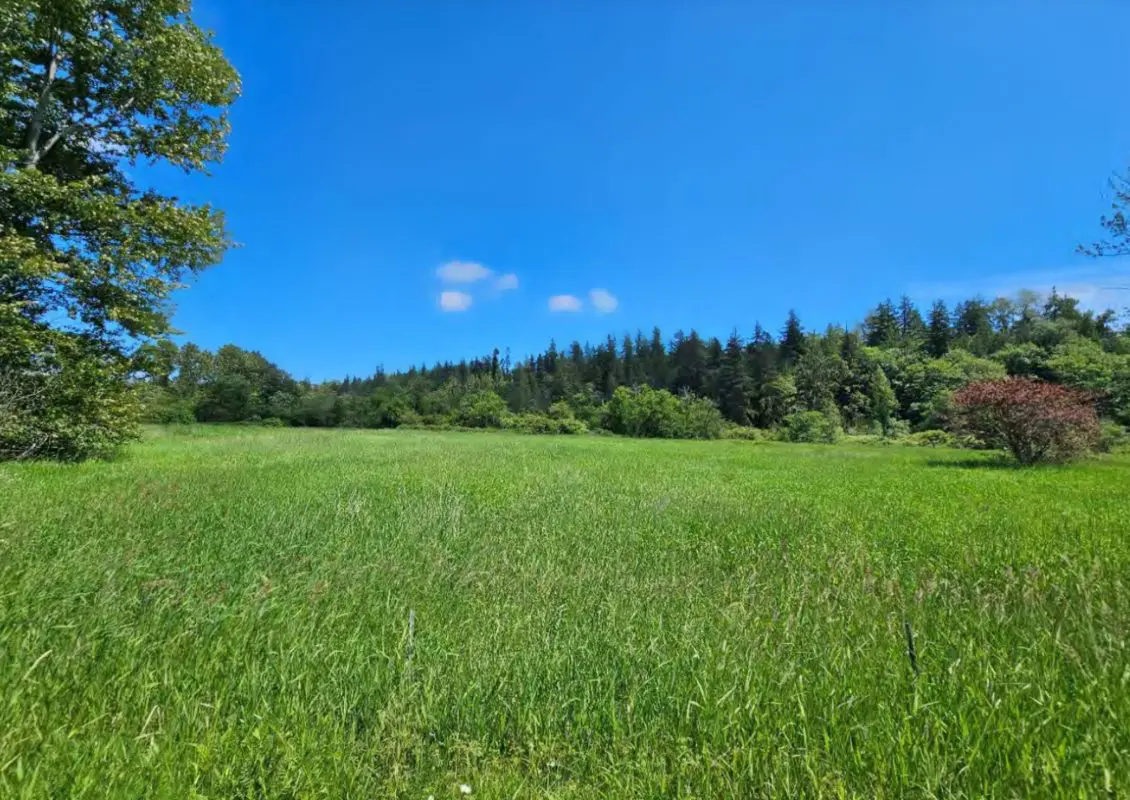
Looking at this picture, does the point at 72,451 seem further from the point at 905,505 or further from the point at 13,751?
the point at 905,505

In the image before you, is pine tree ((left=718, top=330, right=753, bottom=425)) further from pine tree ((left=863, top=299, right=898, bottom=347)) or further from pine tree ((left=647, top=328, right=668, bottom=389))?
pine tree ((left=863, top=299, right=898, bottom=347))

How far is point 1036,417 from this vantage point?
17562 mm

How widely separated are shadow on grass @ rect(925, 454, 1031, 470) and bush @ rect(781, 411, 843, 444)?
30.3 m

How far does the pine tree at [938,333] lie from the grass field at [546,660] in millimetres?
87866

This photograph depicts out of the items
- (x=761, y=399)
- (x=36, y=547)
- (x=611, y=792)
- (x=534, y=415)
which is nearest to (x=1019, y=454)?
(x=611, y=792)

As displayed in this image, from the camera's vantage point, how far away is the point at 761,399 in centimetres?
6988

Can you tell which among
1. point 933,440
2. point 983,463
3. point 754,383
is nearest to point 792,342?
point 754,383

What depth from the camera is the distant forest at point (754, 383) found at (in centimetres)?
5791

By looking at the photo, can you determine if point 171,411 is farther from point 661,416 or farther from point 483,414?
point 661,416

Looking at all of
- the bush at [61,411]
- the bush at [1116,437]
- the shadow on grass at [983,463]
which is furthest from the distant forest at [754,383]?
the bush at [61,411]

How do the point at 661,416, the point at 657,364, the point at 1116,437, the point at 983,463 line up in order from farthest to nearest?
the point at 657,364 → the point at 661,416 → the point at 1116,437 → the point at 983,463

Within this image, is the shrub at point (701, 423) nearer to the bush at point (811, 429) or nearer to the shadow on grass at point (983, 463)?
the bush at point (811, 429)

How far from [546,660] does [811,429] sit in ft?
179

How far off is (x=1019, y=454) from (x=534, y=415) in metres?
61.0
